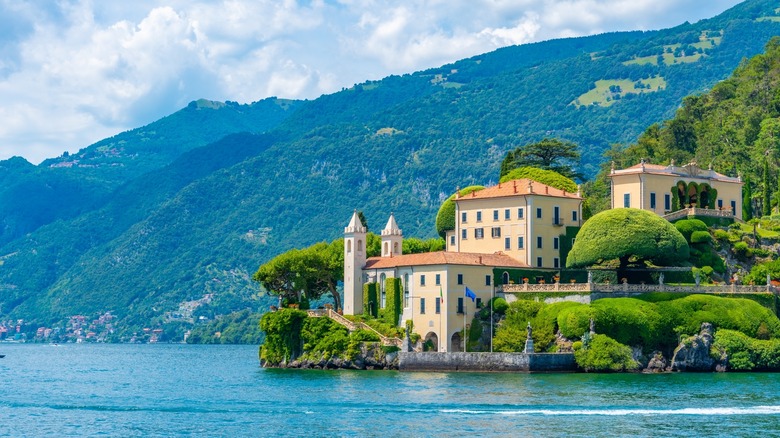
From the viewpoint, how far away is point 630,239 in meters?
93.6

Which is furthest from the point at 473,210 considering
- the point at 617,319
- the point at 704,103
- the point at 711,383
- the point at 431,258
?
the point at 704,103

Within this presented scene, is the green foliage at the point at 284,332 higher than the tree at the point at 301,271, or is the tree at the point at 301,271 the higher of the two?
the tree at the point at 301,271

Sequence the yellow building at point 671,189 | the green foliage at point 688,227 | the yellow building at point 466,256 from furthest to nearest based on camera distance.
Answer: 1. the yellow building at point 671,189
2. the green foliage at point 688,227
3. the yellow building at point 466,256

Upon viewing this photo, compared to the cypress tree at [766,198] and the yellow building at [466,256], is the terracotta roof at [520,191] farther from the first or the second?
the cypress tree at [766,198]

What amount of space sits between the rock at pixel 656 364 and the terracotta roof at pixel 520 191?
1711 centimetres

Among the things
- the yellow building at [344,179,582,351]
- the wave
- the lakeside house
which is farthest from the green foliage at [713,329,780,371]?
the wave

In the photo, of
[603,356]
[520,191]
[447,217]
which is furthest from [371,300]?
[603,356]

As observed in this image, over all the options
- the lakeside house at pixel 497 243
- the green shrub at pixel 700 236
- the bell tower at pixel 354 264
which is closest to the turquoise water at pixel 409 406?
the lakeside house at pixel 497 243

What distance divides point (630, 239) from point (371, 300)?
19790 mm

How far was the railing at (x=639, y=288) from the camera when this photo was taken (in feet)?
301

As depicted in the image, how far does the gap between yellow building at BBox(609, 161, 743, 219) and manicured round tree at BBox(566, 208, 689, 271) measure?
7078mm

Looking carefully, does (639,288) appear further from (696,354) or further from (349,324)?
(349,324)

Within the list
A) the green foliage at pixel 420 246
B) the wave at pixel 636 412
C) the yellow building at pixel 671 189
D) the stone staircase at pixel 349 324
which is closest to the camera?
the wave at pixel 636 412

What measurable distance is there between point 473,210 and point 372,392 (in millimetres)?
30696
